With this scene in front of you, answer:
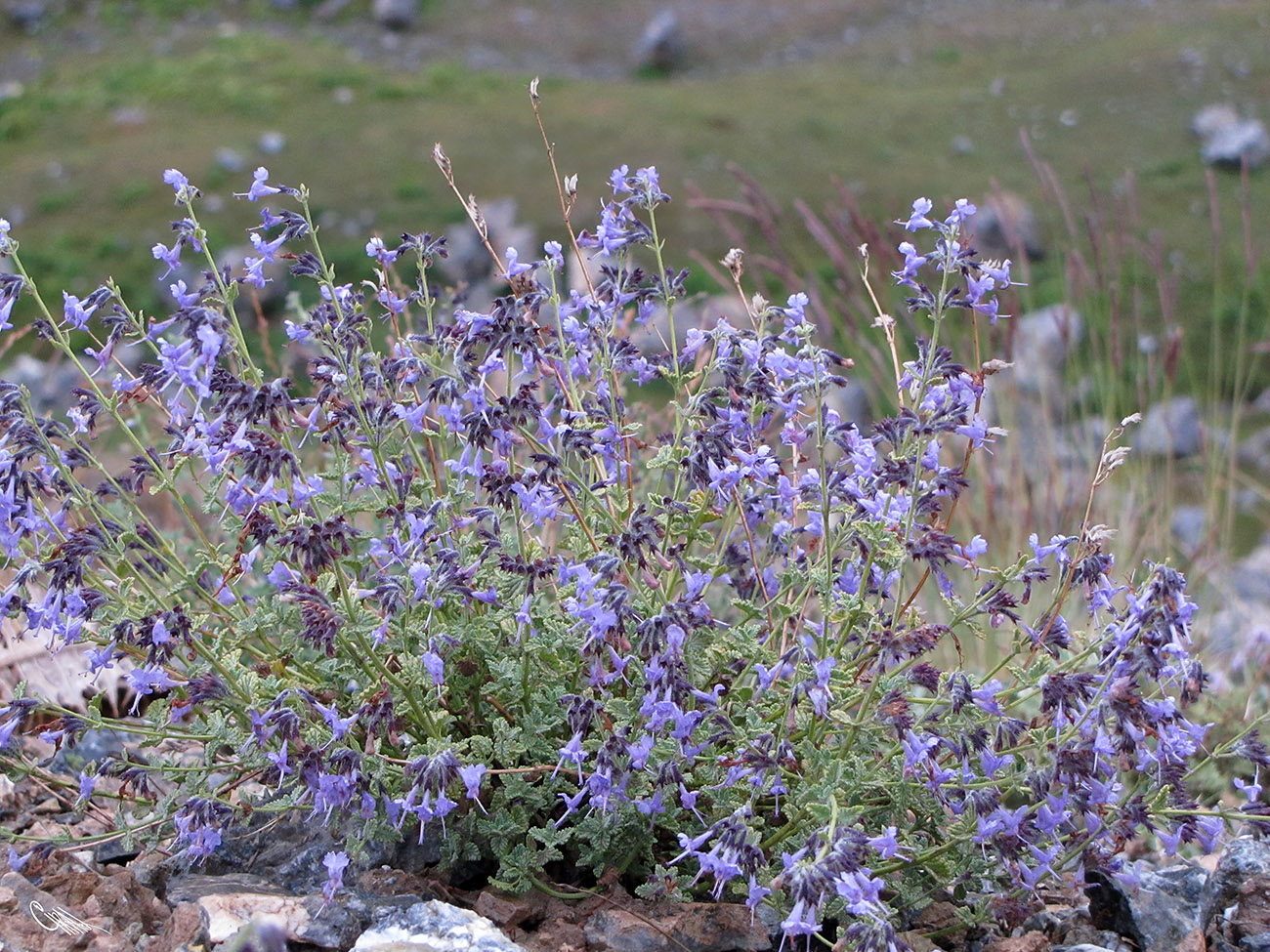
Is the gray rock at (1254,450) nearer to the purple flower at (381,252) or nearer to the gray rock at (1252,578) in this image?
the gray rock at (1252,578)

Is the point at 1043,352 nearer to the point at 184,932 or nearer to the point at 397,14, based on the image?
the point at 184,932

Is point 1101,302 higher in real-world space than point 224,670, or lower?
lower

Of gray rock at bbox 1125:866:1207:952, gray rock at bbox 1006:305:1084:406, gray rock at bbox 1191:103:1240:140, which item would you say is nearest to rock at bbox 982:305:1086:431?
gray rock at bbox 1006:305:1084:406

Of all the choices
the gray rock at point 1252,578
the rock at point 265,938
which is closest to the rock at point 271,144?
the gray rock at point 1252,578

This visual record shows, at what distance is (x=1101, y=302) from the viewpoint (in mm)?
8172

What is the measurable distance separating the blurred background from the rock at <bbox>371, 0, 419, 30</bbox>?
47 mm

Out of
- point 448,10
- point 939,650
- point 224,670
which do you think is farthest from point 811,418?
point 448,10

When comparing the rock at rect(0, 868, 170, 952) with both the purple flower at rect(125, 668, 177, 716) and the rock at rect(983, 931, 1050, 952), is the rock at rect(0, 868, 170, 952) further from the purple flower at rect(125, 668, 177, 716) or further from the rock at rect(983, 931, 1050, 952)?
the rock at rect(983, 931, 1050, 952)

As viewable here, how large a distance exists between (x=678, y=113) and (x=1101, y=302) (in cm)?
946

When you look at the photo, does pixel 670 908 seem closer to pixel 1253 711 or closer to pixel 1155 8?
pixel 1253 711

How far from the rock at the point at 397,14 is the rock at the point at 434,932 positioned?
66.1 feet

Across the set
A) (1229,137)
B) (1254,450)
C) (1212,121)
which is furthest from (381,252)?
(1212,121)
